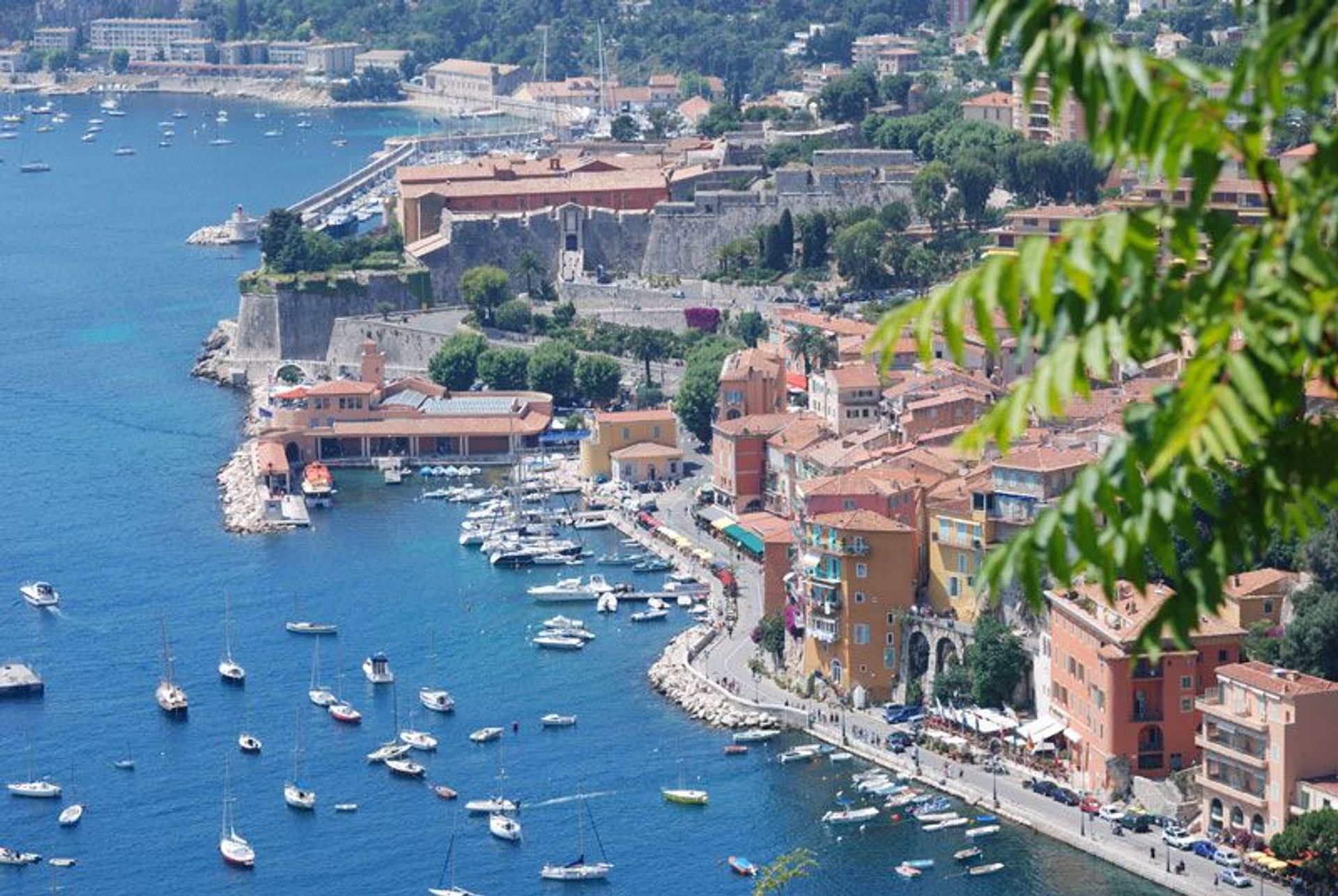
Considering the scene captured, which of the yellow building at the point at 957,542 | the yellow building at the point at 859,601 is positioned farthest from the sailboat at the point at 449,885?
the yellow building at the point at 957,542

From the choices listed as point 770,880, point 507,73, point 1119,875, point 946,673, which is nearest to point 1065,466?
point 946,673

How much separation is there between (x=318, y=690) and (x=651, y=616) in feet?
13.3

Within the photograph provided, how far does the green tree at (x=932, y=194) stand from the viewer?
161ft

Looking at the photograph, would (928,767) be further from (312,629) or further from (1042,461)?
(312,629)

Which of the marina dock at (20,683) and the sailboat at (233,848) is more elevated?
the marina dock at (20,683)

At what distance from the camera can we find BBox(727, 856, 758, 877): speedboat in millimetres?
24891

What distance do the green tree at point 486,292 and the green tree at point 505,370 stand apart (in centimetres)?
341

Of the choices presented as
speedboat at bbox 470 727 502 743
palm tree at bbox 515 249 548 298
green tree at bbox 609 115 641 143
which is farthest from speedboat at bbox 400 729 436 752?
green tree at bbox 609 115 641 143

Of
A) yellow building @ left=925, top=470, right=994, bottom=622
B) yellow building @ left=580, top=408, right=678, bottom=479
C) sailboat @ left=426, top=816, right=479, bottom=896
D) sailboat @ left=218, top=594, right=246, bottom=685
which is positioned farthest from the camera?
yellow building @ left=580, top=408, right=678, bottom=479

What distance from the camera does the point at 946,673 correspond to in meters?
28.5

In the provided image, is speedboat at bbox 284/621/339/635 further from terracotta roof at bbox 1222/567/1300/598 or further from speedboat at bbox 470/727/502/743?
terracotta roof at bbox 1222/567/1300/598

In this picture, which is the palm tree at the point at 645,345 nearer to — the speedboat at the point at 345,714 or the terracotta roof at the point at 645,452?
the terracotta roof at the point at 645,452

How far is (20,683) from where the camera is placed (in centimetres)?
3173

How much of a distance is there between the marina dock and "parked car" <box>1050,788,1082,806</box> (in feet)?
36.4
